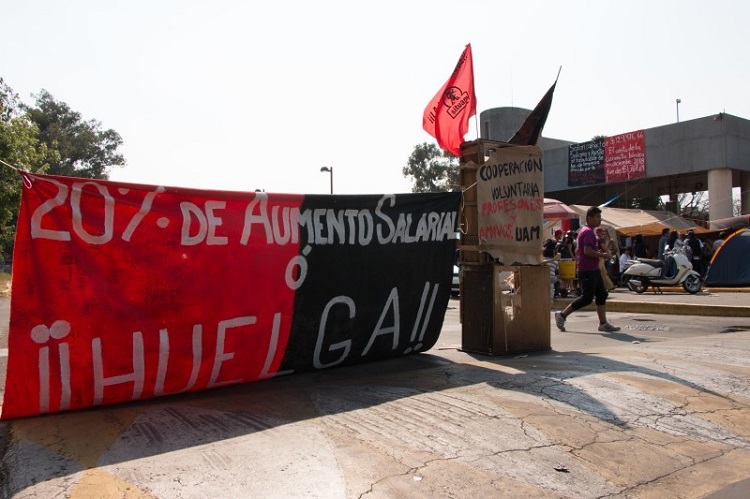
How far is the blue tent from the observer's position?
17297 mm

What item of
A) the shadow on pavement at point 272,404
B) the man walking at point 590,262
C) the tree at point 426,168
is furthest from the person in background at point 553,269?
the tree at point 426,168

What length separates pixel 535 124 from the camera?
689cm

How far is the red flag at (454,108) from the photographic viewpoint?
7273mm

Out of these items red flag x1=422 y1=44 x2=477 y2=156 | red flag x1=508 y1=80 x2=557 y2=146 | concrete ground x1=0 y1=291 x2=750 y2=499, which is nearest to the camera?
concrete ground x1=0 y1=291 x2=750 y2=499

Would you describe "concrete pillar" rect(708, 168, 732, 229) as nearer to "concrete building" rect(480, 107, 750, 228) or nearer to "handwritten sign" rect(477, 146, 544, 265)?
"concrete building" rect(480, 107, 750, 228)

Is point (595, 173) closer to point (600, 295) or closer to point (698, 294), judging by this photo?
point (698, 294)

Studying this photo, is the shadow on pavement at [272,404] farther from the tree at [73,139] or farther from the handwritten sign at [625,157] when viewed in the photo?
the tree at [73,139]

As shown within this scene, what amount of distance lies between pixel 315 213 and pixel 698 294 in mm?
13333

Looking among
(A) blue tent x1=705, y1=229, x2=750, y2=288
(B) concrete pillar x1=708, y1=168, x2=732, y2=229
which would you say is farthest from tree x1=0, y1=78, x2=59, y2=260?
(B) concrete pillar x1=708, y1=168, x2=732, y2=229

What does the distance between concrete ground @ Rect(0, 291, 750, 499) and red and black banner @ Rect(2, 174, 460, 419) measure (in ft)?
0.82

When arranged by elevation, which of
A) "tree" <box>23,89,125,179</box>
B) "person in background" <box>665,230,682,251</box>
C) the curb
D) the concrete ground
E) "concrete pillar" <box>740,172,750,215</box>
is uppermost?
"tree" <box>23,89,125,179</box>

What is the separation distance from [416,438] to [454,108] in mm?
4537

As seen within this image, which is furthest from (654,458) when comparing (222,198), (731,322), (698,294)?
(698,294)

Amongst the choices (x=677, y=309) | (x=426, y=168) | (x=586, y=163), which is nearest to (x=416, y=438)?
(x=677, y=309)
